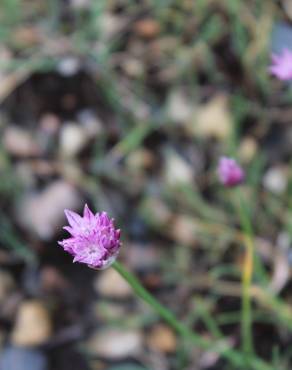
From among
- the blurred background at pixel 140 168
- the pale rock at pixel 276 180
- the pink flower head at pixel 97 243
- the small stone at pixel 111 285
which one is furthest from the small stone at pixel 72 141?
the pink flower head at pixel 97 243

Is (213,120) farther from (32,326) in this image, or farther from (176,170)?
(32,326)

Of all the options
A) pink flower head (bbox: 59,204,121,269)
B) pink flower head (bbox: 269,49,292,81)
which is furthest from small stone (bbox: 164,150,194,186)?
pink flower head (bbox: 59,204,121,269)

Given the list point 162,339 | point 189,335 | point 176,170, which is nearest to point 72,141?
point 176,170

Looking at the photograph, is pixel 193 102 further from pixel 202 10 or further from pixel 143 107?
pixel 202 10

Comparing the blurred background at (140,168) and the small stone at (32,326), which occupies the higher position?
the blurred background at (140,168)

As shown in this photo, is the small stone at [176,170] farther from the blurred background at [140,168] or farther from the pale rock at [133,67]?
the pale rock at [133,67]

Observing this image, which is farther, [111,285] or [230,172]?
[111,285]

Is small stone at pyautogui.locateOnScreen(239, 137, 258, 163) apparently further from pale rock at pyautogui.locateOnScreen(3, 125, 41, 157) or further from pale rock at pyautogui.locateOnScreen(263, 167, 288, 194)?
pale rock at pyautogui.locateOnScreen(3, 125, 41, 157)
